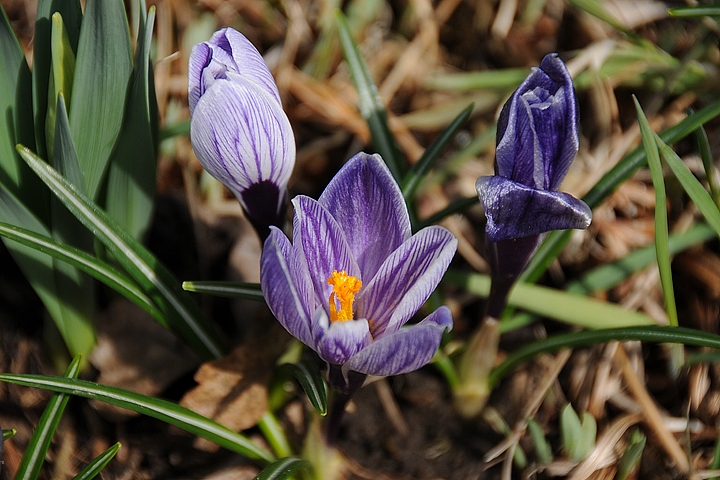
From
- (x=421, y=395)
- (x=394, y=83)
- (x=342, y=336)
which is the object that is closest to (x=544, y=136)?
(x=342, y=336)

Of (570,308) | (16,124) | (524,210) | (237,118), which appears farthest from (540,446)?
(16,124)

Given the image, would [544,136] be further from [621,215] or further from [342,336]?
[621,215]

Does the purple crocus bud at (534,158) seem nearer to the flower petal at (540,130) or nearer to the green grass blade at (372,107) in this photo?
the flower petal at (540,130)

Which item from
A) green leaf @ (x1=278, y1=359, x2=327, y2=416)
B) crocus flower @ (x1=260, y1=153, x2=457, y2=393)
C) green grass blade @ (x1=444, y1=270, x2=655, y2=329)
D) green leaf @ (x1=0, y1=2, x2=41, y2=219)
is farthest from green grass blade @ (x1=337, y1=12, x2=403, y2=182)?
green leaf @ (x1=0, y1=2, x2=41, y2=219)

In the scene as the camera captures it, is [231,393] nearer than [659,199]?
No

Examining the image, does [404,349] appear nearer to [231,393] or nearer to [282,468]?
[282,468]

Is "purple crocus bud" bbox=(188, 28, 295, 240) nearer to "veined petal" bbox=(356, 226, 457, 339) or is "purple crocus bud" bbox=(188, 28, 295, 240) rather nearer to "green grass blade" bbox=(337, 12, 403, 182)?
"veined petal" bbox=(356, 226, 457, 339)
